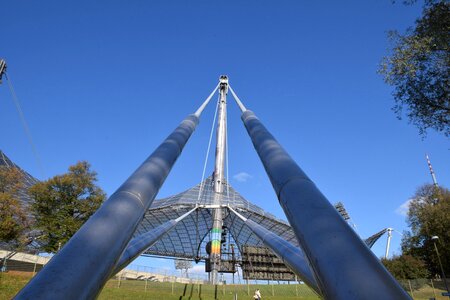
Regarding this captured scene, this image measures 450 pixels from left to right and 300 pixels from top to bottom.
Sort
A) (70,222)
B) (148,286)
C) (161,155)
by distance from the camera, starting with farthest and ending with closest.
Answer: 1. (70,222)
2. (148,286)
3. (161,155)

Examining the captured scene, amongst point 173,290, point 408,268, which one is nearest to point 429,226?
point 408,268

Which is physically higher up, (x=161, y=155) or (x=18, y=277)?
(x=161, y=155)

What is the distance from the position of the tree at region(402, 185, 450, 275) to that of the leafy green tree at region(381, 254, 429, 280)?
2220 mm

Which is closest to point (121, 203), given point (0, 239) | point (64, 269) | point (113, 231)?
point (113, 231)

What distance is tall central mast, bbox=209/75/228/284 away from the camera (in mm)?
41447

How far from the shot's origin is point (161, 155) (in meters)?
8.52

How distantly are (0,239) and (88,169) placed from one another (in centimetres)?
1699

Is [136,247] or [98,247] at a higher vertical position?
[136,247]

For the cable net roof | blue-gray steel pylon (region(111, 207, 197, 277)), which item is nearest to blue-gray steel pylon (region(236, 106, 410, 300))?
blue-gray steel pylon (region(111, 207, 197, 277))

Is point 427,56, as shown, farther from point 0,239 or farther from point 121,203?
point 0,239

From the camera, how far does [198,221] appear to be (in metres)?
72.8

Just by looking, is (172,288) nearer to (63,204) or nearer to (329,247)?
(63,204)

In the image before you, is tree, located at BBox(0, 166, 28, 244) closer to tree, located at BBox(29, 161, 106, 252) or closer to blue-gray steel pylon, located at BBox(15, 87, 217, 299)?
tree, located at BBox(29, 161, 106, 252)

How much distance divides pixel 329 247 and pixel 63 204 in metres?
49.8
